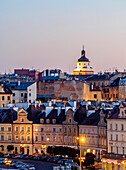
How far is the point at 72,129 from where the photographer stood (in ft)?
311

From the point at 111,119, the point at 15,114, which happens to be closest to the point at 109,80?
the point at 15,114

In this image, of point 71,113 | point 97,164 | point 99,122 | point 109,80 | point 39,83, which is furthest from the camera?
point 109,80

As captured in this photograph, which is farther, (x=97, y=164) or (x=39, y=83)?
(x=39, y=83)

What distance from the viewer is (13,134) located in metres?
99.7

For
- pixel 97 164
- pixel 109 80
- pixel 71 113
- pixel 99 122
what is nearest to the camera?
pixel 97 164

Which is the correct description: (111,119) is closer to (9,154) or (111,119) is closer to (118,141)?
(118,141)

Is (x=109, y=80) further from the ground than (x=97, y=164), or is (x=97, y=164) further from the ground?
(x=109, y=80)

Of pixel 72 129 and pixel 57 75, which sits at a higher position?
pixel 57 75

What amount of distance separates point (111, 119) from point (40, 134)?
54.2 feet

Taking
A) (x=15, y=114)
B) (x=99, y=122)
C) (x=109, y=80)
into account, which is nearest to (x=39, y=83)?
(x=109, y=80)

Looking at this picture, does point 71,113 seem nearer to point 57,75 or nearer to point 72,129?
point 72,129

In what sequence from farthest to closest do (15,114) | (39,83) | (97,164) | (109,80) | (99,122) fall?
1. (109,80)
2. (39,83)
3. (15,114)
4. (99,122)
5. (97,164)

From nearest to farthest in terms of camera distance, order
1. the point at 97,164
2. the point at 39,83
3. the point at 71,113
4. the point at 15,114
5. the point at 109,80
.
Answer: the point at 97,164 → the point at 71,113 → the point at 15,114 → the point at 39,83 → the point at 109,80

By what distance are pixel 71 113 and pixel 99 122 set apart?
7.09 metres
